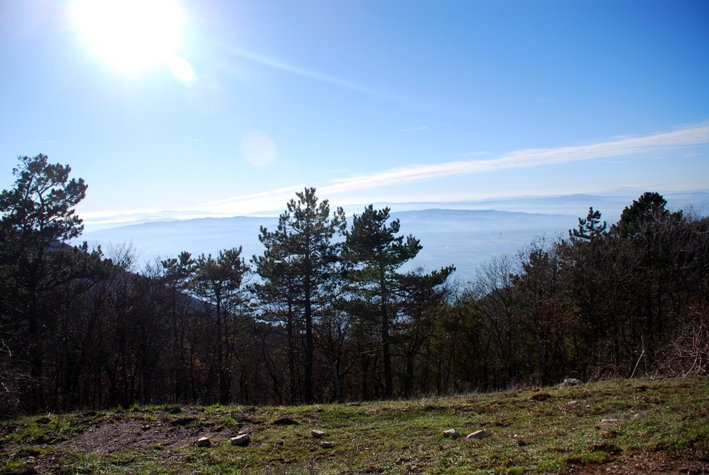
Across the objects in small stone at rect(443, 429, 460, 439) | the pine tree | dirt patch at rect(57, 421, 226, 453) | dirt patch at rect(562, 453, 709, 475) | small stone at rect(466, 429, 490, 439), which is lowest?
dirt patch at rect(57, 421, 226, 453)

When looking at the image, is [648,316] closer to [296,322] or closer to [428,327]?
[428,327]

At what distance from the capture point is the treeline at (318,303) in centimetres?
1959

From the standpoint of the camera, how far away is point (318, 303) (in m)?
23.5

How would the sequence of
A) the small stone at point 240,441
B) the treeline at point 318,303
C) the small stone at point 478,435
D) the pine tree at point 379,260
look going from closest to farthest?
the small stone at point 478,435 → the small stone at point 240,441 → the treeline at point 318,303 → the pine tree at point 379,260

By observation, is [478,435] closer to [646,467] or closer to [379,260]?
[646,467]

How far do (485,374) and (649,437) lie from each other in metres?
26.2

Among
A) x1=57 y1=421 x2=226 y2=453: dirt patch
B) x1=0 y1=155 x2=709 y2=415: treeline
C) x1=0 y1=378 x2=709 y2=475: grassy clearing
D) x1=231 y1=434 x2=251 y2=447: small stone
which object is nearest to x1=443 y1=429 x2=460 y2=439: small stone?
x1=0 y1=378 x2=709 y2=475: grassy clearing

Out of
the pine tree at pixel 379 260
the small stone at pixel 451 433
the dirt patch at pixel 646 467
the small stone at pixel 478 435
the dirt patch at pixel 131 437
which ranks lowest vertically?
the dirt patch at pixel 131 437

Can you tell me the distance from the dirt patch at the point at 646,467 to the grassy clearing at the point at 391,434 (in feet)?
0.42

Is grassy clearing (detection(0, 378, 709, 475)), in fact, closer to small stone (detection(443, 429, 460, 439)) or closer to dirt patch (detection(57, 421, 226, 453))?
dirt patch (detection(57, 421, 226, 453))

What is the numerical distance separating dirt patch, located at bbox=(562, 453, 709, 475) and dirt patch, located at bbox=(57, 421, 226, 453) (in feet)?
21.1

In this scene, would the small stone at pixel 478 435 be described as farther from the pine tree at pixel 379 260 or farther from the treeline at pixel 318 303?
the pine tree at pixel 379 260

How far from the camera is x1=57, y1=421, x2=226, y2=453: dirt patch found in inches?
304

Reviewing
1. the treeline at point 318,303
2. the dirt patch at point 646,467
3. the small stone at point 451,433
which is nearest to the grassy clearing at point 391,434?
the dirt patch at point 646,467
